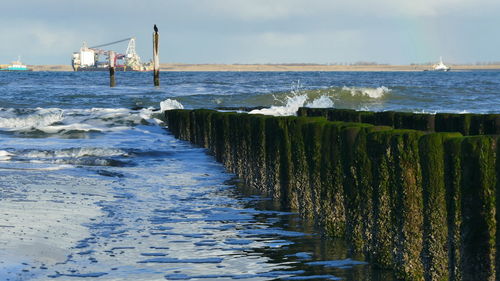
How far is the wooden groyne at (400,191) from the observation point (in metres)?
3.98

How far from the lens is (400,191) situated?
15.8 ft

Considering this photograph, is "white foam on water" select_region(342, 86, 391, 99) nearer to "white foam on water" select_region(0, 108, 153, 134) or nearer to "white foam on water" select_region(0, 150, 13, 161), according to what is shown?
"white foam on water" select_region(0, 108, 153, 134)

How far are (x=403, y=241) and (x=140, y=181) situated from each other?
6.55m

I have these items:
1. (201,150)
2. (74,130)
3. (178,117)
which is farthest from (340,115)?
(74,130)

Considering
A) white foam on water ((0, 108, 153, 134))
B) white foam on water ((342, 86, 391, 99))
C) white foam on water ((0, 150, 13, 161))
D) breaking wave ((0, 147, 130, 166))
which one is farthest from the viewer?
white foam on water ((342, 86, 391, 99))

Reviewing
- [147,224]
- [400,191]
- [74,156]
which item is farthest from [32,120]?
[400,191]

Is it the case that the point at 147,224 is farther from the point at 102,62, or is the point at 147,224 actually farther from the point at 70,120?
the point at 102,62

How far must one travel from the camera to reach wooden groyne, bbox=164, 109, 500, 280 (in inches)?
157

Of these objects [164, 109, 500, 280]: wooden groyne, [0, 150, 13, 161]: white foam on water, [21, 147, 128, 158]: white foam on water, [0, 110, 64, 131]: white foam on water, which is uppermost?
[164, 109, 500, 280]: wooden groyne

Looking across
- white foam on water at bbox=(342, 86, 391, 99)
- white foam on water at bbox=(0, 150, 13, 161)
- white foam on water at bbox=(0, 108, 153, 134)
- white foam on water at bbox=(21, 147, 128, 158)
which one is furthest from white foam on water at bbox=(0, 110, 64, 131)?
white foam on water at bbox=(342, 86, 391, 99)

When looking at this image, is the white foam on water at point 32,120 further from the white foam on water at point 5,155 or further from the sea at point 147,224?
the white foam on water at point 5,155

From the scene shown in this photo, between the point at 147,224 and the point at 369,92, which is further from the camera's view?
the point at 369,92

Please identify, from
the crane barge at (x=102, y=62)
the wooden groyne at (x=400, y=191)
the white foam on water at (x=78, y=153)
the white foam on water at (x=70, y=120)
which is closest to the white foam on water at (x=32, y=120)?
the white foam on water at (x=70, y=120)

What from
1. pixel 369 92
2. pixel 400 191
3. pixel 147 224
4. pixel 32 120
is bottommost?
pixel 32 120
